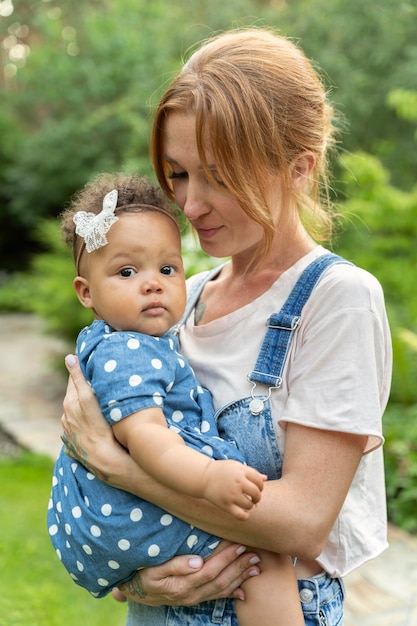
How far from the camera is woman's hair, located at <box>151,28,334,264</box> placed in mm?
1615

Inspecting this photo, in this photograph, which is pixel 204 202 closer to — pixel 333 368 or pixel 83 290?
pixel 83 290

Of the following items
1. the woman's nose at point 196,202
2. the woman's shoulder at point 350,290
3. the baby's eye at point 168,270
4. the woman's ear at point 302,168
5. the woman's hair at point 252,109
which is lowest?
the baby's eye at point 168,270

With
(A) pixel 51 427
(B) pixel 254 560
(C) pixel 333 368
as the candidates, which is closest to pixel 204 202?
(C) pixel 333 368

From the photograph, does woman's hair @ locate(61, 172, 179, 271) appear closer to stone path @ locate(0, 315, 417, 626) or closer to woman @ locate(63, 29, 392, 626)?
woman @ locate(63, 29, 392, 626)

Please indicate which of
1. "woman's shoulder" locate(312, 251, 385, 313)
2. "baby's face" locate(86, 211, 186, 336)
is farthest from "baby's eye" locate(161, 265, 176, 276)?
"woman's shoulder" locate(312, 251, 385, 313)

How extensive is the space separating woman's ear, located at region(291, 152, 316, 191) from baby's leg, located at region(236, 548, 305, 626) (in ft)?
2.74

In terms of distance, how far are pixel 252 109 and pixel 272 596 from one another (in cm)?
103

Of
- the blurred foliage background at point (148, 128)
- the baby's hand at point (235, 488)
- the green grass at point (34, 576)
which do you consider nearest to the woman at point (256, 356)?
the baby's hand at point (235, 488)

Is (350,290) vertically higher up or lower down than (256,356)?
higher up

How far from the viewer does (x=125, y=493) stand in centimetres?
158

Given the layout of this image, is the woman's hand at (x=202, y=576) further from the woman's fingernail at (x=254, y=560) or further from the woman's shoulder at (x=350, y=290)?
the woman's shoulder at (x=350, y=290)

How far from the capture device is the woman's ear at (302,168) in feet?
5.70

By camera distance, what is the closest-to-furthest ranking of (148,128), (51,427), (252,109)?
(252,109) → (148,128) → (51,427)

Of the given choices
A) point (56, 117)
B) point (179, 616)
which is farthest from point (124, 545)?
point (56, 117)
